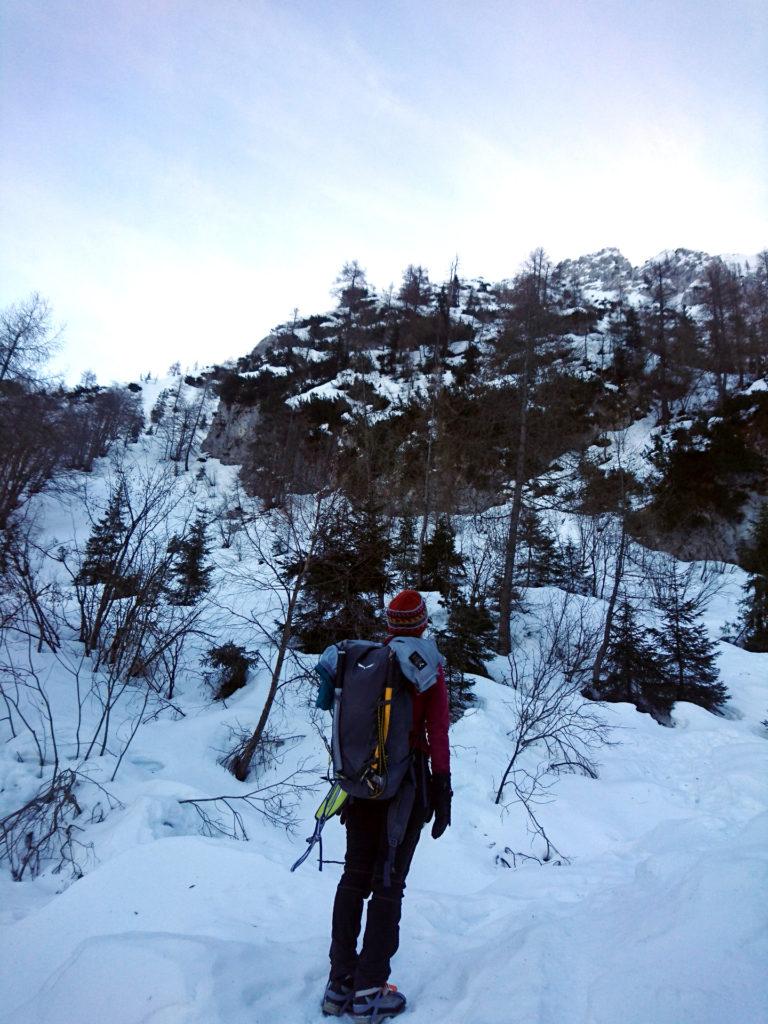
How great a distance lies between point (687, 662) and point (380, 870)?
13.4 m

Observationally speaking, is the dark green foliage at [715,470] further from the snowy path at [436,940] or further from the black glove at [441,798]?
the black glove at [441,798]

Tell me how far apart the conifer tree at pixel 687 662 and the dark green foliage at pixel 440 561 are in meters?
6.33

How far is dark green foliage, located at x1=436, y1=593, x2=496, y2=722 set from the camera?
9.86m

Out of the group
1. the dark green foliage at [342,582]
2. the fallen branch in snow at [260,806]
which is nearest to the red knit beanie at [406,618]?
the fallen branch in snow at [260,806]

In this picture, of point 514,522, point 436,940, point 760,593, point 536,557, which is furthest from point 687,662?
point 436,940

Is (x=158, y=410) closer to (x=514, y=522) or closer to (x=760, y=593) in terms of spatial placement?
(x=514, y=522)

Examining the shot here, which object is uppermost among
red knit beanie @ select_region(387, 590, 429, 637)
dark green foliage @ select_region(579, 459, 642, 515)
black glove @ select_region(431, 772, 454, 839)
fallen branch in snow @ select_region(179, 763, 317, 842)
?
dark green foliage @ select_region(579, 459, 642, 515)

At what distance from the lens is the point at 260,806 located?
6375 millimetres

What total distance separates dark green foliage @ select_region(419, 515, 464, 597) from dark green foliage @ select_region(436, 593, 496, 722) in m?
2.18

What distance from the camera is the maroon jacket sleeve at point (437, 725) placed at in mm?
2373

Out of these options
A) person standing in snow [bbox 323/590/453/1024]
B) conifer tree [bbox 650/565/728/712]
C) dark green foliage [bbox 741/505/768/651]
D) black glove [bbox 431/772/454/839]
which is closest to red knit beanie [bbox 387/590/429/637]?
person standing in snow [bbox 323/590/453/1024]

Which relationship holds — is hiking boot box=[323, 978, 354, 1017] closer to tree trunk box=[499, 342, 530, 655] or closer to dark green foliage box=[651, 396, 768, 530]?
tree trunk box=[499, 342, 530, 655]

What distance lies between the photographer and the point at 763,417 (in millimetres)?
21625

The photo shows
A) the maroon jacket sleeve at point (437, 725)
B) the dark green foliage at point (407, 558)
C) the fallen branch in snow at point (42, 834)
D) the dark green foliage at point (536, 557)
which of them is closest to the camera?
the maroon jacket sleeve at point (437, 725)
